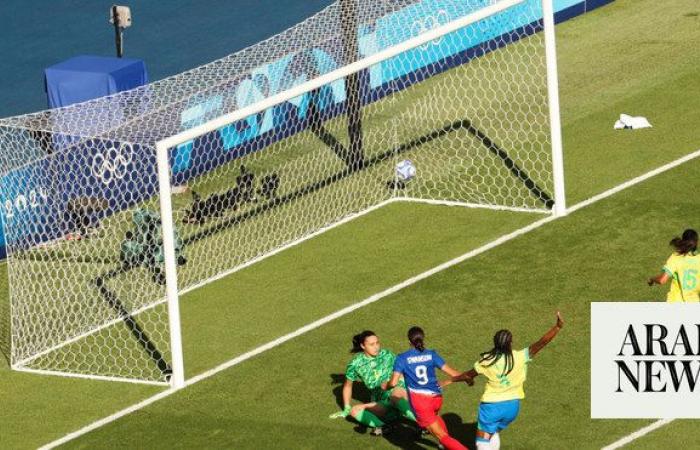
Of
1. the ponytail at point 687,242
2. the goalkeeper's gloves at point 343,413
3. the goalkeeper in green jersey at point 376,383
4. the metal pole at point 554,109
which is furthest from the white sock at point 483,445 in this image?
the metal pole at point 554,109

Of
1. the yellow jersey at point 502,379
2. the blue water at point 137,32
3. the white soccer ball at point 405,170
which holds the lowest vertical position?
the blue water at point 137,32

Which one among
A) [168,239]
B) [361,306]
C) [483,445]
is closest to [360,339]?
[483,445]

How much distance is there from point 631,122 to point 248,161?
611 centimetres

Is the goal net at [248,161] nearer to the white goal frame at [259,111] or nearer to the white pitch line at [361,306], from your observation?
the white goal frame at [259,111]

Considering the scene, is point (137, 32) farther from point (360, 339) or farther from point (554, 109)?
point (360, 339)

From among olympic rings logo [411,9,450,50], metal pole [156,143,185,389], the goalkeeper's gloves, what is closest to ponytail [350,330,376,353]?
the goalkeeper's gloves

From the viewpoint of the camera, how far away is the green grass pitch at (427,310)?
63.8 feet

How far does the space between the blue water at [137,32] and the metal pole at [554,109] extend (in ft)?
40.8

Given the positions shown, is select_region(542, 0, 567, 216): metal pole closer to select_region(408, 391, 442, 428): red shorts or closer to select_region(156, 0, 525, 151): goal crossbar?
select_region(156, 0, 525, 151): goal crossbar

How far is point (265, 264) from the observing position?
24.2 m

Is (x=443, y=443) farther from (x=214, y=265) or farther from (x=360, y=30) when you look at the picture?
(x=360, y=30)

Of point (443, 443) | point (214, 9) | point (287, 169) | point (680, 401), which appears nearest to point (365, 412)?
point (443, 443)

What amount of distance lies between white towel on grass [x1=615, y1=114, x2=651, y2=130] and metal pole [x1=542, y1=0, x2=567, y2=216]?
124 inches

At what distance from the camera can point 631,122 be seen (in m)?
27.4
